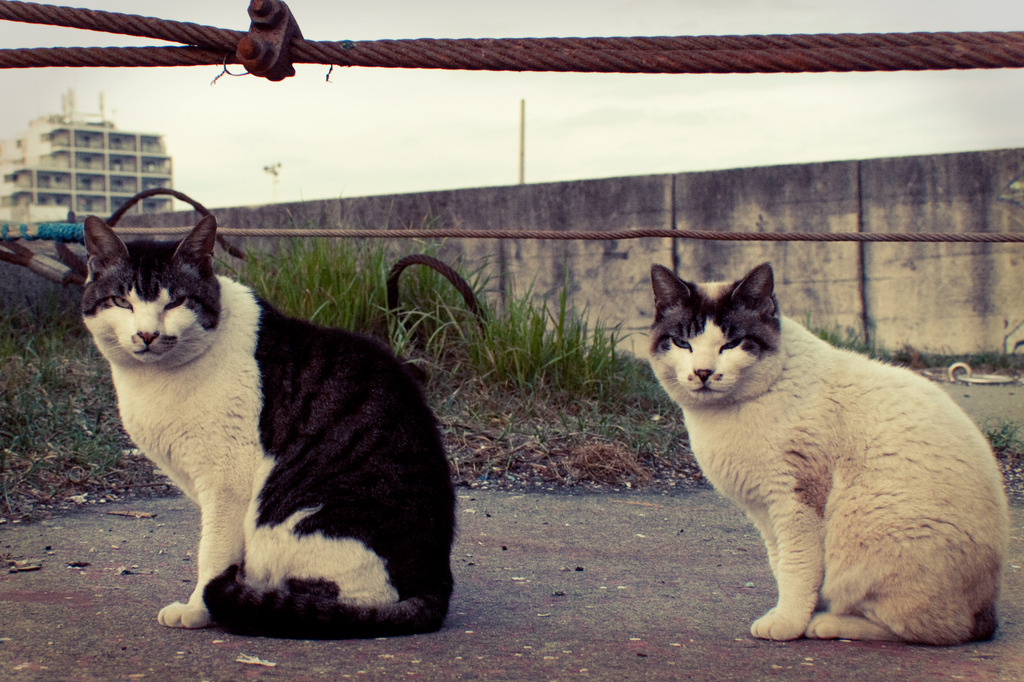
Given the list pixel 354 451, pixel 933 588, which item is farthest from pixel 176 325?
pixel 933 588

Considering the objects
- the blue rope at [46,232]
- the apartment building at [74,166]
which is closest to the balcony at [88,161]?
the apartment building at [74,166]

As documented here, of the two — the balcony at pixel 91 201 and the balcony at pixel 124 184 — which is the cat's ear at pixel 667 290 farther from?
the balcony at pixel 124 184

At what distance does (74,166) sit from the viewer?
8456cm

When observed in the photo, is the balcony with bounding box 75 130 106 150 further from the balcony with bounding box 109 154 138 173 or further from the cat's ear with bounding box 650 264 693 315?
the cat's ear with bounding box 650 264 693 315

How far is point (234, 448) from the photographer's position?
2156mm

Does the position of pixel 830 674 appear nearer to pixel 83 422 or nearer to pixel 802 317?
pixel 83 422

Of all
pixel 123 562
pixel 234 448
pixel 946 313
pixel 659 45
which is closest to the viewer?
pixel 659 45

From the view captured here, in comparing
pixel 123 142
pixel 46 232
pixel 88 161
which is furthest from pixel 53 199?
pixel 46 232

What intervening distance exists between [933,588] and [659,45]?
1.45 m

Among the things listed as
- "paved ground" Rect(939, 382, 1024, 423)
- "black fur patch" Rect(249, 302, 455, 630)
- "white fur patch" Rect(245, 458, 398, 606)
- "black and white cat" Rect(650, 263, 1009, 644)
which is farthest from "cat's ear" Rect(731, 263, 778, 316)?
A: "paved ground" Rect(939, 382, 1024, 423)

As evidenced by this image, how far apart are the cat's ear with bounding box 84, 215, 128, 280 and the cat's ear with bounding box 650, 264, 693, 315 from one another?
4.86 feet

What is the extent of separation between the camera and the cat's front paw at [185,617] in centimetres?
211

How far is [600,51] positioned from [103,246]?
1586 millimetres

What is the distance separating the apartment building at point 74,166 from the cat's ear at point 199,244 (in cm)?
8669
